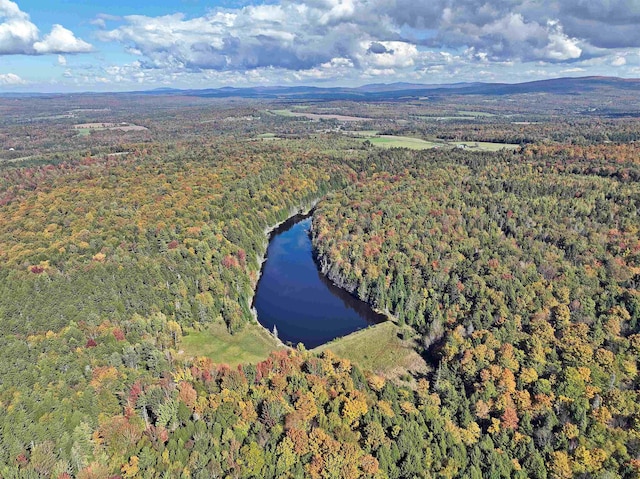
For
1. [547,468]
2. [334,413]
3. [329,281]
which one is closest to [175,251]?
[329,281]

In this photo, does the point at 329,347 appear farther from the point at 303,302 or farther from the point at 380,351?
the point at 303,302

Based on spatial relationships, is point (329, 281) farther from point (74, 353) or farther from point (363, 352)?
point (74, 353)

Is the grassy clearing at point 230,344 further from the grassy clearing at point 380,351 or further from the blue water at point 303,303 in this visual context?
the grassy clearing at point 380,351

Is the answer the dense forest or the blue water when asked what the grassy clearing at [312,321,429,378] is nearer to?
the dense forest

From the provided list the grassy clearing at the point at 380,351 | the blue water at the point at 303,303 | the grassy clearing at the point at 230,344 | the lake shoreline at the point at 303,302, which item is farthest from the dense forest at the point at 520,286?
the grassy clearing at the point at 230,344

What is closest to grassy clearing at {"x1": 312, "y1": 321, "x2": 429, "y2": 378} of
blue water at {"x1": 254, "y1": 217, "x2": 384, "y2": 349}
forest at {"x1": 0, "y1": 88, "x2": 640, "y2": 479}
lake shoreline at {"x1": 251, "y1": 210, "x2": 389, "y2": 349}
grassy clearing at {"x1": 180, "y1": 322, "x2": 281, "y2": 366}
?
forest at {"x1": 0, "y1": 88, "x2": 640, "y2": 479}

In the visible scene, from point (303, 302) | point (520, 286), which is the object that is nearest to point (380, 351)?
point (303, 302)
